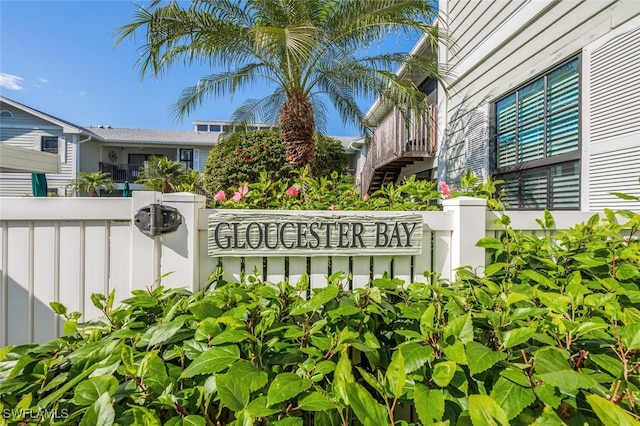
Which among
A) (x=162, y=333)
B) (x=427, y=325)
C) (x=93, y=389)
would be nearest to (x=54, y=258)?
(x=162, y=333)

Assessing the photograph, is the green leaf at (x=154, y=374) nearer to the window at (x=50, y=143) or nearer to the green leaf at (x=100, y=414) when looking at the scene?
the green leaf at (x=100, y=414)

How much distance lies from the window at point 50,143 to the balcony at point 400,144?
16847mm

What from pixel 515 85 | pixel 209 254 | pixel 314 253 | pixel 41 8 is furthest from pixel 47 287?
pixel 41 8

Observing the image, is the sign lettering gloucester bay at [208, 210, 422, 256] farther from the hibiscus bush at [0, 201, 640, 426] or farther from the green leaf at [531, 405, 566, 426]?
the green leaf at [531, 405, 566, 426]

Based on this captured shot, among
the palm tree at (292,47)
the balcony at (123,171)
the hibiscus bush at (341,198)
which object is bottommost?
the hibiscus bush at (341,198)

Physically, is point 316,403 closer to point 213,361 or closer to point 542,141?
point 213,361

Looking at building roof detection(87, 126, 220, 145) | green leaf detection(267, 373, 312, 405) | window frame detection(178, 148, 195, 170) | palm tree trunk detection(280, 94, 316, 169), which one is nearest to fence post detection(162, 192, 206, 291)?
green leaf detection(267, 373, 312, 405)

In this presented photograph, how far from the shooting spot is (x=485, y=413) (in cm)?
74

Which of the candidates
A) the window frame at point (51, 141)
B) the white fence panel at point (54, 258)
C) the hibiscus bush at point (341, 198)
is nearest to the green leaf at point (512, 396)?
the hibiscus bush at point (341, 198)

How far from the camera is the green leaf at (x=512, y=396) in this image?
0.85 m

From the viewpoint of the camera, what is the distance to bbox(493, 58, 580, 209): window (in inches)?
144

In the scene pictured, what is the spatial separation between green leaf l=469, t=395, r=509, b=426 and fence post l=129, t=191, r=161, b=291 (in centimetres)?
168

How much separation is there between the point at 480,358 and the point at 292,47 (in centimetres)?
430

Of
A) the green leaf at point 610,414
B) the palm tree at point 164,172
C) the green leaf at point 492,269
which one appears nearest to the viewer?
the green leaf at point 610,414
